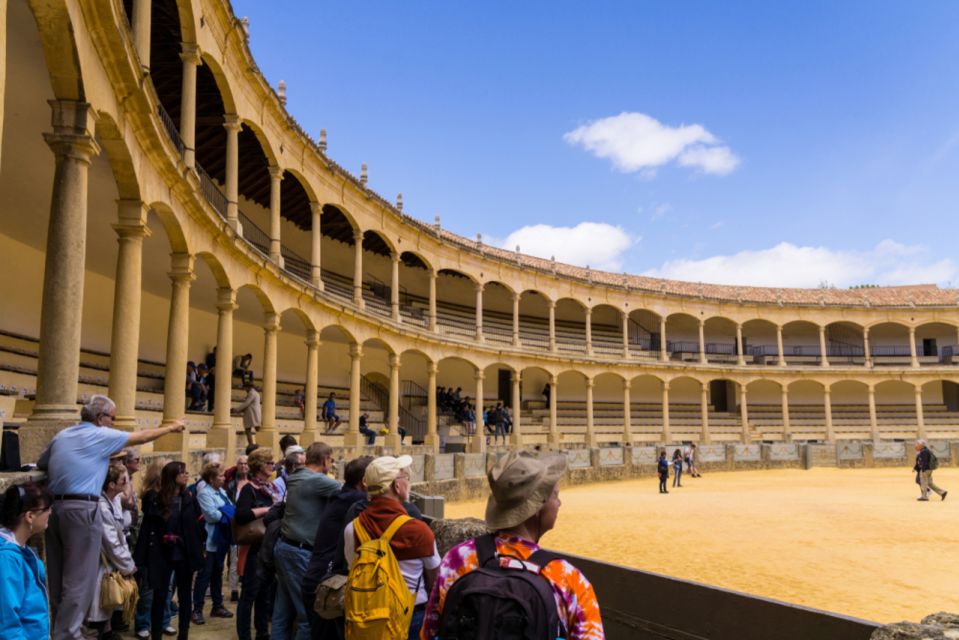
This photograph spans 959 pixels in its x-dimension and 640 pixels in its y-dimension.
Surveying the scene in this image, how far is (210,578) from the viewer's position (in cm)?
692

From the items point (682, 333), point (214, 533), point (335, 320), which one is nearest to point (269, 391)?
point (335, 320)

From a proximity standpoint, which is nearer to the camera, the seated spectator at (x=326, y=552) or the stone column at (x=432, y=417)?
the seated spectator at (x=326, y=552)

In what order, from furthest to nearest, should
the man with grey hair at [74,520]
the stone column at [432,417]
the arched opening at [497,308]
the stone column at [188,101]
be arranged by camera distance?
1. the arched opening at [497,308]
2. the stone column at [432,417]
3. the stone column at [188,101]
4. the man with grey hair at [74,520]

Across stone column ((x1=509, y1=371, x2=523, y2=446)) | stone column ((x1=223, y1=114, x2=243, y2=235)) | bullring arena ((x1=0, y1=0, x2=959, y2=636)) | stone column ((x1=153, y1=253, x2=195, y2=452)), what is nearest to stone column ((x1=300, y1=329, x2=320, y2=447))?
bullring arena ((x1=0, y1=0, x2=959, y2=636))

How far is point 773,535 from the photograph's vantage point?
12.8m

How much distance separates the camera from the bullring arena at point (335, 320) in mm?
8391

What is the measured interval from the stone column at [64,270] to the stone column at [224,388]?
665 centimetres

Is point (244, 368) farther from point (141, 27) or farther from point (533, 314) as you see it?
point (533, 314)

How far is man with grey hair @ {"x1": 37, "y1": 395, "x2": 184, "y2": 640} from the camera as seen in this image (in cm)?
429

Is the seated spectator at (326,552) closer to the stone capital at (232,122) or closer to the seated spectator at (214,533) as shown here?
the seated spectator at (214,533)

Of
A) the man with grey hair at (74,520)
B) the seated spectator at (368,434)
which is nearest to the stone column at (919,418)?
the seated spectator at (368,434)

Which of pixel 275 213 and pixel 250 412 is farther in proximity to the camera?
pixel 275 213

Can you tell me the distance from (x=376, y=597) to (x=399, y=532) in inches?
12.0

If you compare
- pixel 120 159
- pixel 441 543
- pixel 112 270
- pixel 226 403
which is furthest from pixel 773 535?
pixel 112 270
